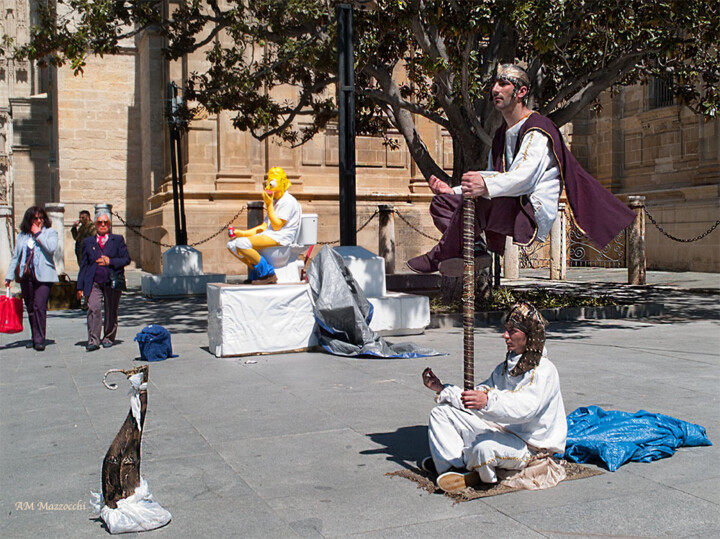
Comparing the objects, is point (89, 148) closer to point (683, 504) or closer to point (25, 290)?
point (25, 290)

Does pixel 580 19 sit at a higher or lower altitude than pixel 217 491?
higher

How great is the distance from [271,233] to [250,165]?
12.1 meters

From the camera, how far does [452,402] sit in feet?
15.4

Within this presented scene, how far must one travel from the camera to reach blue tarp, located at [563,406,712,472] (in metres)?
5.16

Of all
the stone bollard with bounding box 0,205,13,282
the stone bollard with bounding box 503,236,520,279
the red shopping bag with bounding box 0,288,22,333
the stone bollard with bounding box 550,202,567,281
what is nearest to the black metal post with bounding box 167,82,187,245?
the stone bollard with bounding box 0,205,13,282

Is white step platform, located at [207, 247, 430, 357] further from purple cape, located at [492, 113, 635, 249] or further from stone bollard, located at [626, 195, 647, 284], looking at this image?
stone bollard, located at [626, 195, 647, 284]

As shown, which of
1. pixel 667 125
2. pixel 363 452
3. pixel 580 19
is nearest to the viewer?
pixel 363 452

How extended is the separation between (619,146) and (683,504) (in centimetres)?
2315

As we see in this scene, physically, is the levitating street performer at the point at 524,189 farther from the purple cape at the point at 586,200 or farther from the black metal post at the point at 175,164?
the black metal post at the point at 175,164

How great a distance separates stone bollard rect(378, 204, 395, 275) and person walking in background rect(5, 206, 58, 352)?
10112 millimetres


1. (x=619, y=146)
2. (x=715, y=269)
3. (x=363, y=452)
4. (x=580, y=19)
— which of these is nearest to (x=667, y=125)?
(x=619, y=146)

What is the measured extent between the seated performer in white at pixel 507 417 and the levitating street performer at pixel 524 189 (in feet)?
1.69

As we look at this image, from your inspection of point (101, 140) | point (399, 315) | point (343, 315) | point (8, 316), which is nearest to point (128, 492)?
point (343, 315)

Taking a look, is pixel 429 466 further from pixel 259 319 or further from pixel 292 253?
pixel 292 253
